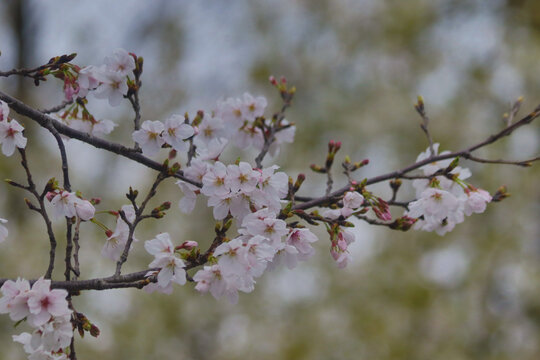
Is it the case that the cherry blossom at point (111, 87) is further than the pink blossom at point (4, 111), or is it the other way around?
the cherry blossom at point (111, 87)

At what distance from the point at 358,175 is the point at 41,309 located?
16.8ft

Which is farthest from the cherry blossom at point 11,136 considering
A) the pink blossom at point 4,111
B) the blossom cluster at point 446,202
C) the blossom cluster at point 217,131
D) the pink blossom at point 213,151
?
the blossom cluster at point 446,202

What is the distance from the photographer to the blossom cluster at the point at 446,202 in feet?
4.11

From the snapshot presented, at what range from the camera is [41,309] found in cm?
93

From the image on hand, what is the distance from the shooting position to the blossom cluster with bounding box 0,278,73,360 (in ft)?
3.01

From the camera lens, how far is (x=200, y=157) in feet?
4.53

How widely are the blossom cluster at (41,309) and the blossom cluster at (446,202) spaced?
0.80 metres

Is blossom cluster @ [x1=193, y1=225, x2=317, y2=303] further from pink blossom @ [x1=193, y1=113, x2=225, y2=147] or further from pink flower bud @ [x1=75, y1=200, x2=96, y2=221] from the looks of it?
pink blossom @ [x1=193, y1=113, x2=225, y2=147]

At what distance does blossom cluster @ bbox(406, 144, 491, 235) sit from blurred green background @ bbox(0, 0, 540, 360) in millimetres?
4162

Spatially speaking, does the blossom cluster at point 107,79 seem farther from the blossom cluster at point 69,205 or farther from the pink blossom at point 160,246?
the pink blossom at point 160,246

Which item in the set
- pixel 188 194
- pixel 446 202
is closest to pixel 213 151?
pixel 188 194

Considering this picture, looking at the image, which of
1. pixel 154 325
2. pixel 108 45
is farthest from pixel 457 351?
pixel 108 45

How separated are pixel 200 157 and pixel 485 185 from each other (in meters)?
5.11

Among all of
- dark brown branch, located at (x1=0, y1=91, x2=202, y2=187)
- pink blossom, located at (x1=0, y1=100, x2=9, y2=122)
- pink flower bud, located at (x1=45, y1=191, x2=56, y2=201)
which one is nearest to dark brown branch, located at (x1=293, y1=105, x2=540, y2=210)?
dark brown branch, located at (x1=0, y1=91, x2=202, y2=187)
